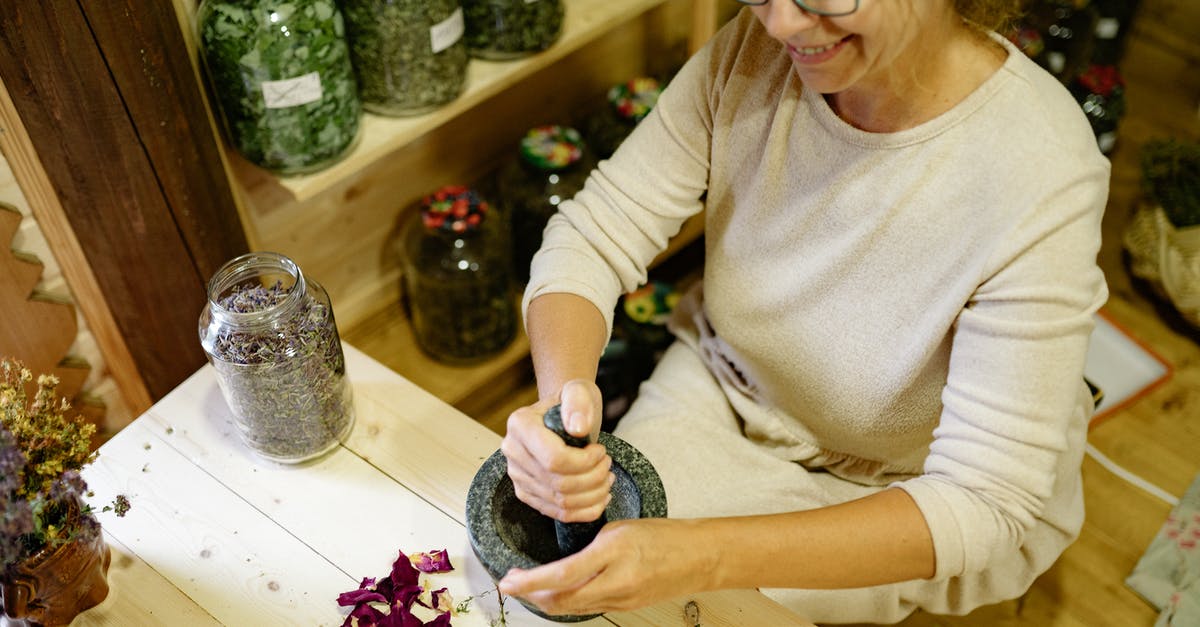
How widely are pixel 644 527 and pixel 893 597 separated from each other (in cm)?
47

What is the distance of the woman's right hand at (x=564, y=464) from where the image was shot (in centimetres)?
87

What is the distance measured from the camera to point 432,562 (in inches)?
40.8

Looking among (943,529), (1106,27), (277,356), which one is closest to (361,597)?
(277,356)

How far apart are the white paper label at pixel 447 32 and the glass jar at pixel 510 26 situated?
0.09m

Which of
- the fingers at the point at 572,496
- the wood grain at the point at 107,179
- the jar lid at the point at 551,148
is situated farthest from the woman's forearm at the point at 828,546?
the jar lid at the point at 551,148

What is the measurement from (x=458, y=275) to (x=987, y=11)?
1.02 meters

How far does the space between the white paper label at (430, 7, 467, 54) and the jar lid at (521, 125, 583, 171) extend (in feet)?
1.22

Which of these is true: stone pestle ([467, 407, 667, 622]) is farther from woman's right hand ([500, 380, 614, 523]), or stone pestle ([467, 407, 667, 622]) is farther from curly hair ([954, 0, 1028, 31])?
curly hair ([954, 0, 1028, 31])

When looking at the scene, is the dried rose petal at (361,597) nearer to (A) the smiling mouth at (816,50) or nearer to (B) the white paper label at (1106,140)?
(A) the smiling mouth at (816,50)

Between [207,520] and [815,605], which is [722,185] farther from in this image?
[207,520]

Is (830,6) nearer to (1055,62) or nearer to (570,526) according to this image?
(570,526)

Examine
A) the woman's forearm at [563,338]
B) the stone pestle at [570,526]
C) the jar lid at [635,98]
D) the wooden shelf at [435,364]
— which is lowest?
the wooden shelf at [435,364]

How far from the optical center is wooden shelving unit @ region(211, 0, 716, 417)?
161 cm

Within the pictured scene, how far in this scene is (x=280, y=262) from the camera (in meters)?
1.10
